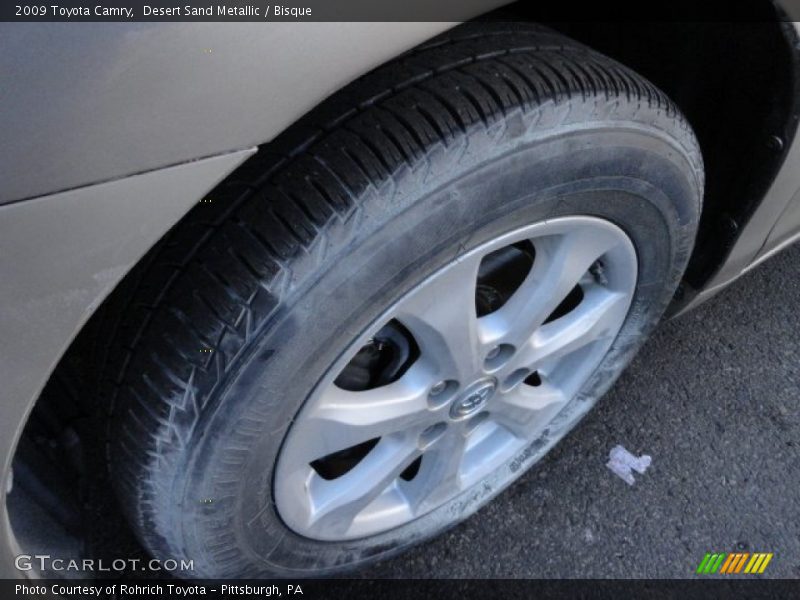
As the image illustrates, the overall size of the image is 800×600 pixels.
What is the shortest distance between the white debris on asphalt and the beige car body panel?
1.27 metres

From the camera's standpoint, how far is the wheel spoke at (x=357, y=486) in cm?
136

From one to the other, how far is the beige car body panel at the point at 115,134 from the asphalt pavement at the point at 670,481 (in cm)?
105

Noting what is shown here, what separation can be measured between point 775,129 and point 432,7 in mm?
827

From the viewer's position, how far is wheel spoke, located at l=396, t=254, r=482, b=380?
1.14m

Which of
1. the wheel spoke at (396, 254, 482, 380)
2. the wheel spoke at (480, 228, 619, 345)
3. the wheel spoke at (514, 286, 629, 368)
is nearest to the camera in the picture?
the wheel spoke at (396, 254, 482, 380)

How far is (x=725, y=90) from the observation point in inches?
58.5

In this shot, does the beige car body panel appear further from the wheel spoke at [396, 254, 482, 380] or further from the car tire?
the wheel spoke at [396, 254, 482, 380]

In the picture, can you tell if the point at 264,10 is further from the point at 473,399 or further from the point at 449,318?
the point at 473,399

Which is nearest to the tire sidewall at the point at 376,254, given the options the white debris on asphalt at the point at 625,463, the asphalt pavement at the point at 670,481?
the asphalt pavement at the point at 670,481

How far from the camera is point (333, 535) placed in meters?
1.42

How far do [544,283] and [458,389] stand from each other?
9.4 inches

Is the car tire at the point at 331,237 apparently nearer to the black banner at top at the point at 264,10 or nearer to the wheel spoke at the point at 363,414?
the wheel spoke at the point at 363,414

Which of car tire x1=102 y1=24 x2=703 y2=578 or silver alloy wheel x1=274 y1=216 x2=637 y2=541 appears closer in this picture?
car tire x1=102 y1=24 x2=703 y2=578

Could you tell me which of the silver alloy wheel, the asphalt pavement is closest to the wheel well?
the silver alloy wheel
